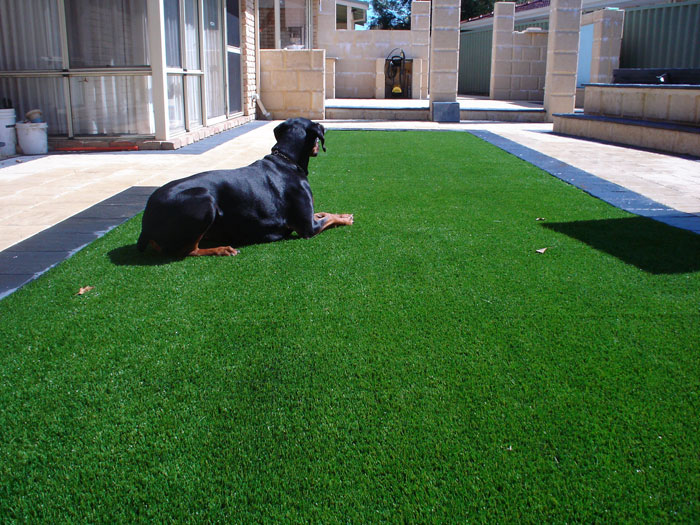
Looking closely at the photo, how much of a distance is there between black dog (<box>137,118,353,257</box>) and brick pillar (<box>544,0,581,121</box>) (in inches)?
490

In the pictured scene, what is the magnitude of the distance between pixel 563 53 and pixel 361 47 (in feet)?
32.5

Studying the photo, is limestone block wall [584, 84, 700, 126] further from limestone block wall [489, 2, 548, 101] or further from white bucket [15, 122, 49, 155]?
white bucket [15, 122, 49, 155]

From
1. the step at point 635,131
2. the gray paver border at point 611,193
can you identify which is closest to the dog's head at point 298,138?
the gray paver border at point 611,193

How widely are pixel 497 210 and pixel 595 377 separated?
10.4ft

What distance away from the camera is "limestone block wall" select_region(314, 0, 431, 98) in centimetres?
2339

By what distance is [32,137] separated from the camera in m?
9.45

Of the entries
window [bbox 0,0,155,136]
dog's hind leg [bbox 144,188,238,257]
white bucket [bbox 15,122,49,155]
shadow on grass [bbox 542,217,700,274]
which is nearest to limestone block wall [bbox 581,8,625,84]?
window [bbox 0,0,155,136]

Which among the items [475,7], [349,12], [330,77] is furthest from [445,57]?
[475,7]

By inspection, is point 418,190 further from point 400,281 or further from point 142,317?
point 142,317

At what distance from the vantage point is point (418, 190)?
6520 mm

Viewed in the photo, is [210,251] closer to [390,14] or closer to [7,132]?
[7,132]

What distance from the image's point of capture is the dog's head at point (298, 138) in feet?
15.4

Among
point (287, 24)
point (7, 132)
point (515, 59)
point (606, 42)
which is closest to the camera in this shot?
point (7, 132)

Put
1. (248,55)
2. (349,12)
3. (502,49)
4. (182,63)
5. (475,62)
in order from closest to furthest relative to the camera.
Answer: (182,63) < (248,55) < (502,49) < (475,62) < (349,12)
